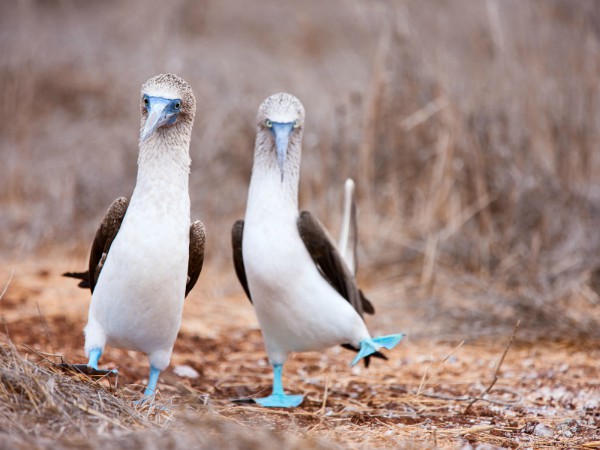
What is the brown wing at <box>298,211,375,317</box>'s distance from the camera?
4336mm

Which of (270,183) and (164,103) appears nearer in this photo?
(164,103)

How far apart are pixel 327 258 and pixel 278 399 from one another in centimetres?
81

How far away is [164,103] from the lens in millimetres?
3633

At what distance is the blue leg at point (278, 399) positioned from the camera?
425 centimetres

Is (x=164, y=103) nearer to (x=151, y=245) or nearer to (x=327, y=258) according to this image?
(x=151, y=245)

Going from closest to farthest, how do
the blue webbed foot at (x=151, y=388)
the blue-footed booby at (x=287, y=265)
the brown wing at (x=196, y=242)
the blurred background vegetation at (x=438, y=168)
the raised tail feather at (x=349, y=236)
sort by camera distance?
the blue webbed foot at (x=151, y=388), the brown wing at (x=196, y=242), the blue-footed booby at (x=287, y=265), the raised tail feather at (x=349, y=236), the blurred background vegetation at (x=438, y=168)

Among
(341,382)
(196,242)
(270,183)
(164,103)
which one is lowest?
(341,382)

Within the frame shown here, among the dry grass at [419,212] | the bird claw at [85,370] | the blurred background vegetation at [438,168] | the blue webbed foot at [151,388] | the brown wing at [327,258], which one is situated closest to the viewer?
the bird claw at [85,370]

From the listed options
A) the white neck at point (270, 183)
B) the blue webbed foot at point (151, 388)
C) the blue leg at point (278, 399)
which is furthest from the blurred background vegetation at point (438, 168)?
the blue webbed foot at point (151, 388)

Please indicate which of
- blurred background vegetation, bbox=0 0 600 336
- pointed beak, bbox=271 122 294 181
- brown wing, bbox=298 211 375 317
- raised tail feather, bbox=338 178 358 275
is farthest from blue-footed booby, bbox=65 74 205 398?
blurred background vegetation, bbox=0 0 600 336

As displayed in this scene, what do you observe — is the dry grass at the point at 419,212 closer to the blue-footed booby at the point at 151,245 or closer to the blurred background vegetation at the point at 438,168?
the blurred background vegetation at the point at 438,168

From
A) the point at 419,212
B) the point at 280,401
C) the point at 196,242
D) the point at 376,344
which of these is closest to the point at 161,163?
the point at 196,242

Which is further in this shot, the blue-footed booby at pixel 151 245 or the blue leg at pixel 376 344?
the blue leg at pixel 376 344

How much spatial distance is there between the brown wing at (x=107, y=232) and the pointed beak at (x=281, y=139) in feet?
2.80
